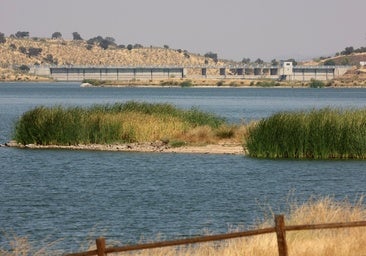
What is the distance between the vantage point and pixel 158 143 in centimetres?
5291

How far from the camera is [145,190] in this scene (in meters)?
36.8

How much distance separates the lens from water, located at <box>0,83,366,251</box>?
27.6 metres

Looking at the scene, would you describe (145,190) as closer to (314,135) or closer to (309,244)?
(314,135)

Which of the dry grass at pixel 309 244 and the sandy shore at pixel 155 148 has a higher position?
the dry grass at pixel 309 244

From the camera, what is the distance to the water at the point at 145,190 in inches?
1088

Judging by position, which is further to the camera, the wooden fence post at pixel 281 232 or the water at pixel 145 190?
the water at pixel 145 190

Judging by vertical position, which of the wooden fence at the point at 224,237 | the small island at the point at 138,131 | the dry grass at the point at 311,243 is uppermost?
the wooden fence at the point at 224,237

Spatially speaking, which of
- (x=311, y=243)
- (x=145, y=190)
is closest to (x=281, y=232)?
(x=311, y=243)

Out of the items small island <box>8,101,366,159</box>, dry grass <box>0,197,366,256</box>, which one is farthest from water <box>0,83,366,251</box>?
dry grass <box>0,197,366,256</box>

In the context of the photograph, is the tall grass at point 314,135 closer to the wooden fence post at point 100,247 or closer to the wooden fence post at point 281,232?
the wooden fence post at point 281,232

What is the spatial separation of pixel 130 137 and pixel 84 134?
8.08 ft

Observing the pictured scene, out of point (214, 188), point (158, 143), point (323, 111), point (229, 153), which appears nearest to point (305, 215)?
point (214, 188)

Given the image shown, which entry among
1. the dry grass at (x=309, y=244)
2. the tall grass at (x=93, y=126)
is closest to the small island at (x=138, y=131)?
the tall grass at (x=93, y=126)

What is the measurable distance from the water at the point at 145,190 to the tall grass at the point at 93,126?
59.8 inches
